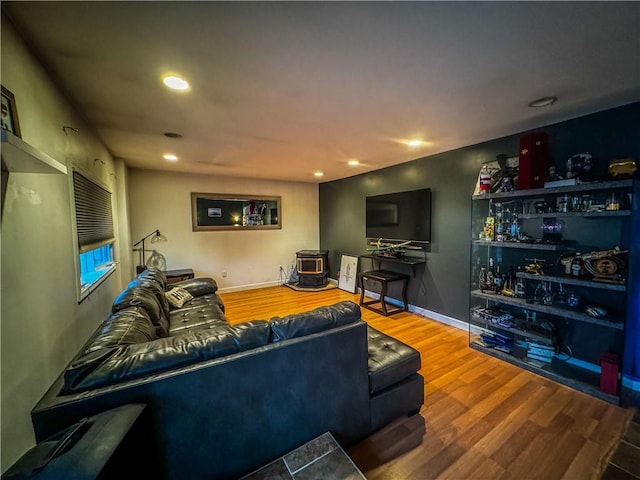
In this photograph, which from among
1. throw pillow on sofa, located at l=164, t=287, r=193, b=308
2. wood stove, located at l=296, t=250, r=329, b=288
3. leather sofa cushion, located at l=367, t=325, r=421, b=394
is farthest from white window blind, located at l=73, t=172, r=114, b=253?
wood stove, located at l=296, t=250, r=329, b=288

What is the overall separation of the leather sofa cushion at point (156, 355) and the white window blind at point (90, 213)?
1.35 metres

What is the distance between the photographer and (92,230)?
2.41m

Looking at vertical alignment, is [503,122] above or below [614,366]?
above

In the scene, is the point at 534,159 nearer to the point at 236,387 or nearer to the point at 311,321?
the point at 311,321

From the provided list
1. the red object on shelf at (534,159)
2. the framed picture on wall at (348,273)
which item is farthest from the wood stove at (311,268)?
the red object on shelf at (534,159)

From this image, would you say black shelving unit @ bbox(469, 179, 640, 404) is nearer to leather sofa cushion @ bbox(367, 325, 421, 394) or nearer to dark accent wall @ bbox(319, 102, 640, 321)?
dark accent wall @ bbox(319, 102, 640, 321)

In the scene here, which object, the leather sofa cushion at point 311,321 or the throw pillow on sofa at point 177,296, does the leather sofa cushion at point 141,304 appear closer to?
the throw pillow on sofa at point 177,296

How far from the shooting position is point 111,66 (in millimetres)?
1585

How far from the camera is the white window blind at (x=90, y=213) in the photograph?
2086mm

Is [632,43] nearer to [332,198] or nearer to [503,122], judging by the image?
[503,122]

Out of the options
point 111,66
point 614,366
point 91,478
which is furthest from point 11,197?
point 614,366

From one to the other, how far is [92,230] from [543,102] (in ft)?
13.0

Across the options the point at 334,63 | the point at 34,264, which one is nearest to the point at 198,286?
the point at 34,264

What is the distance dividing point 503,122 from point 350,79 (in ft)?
5.68
